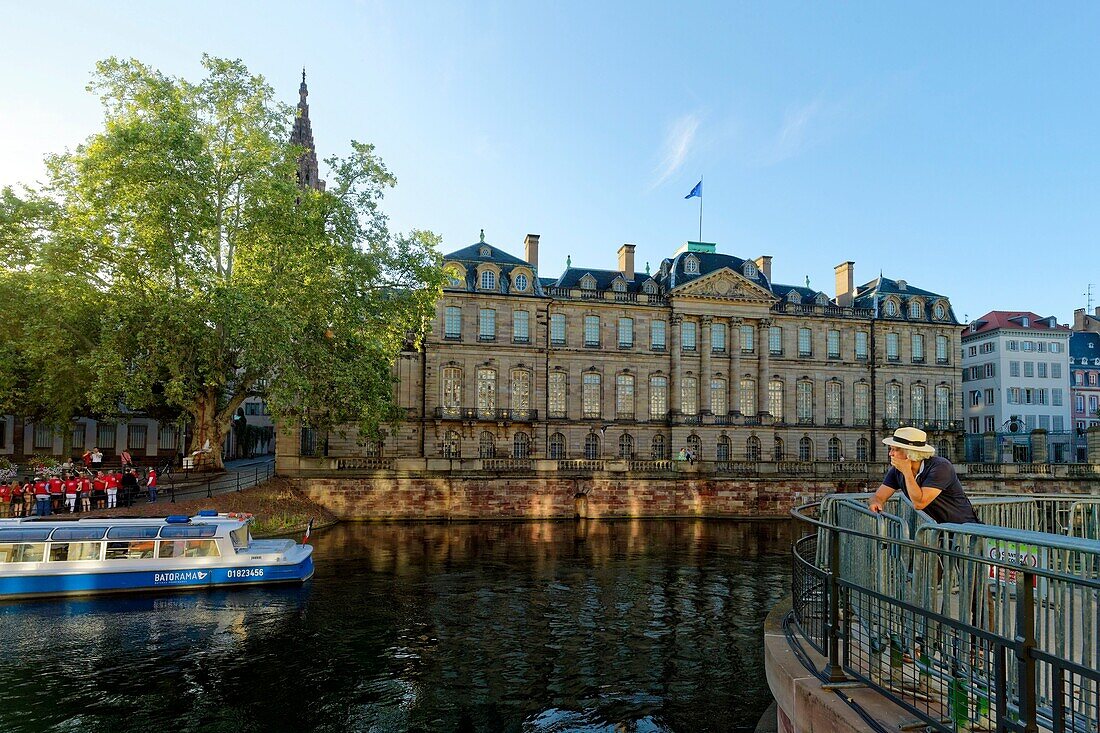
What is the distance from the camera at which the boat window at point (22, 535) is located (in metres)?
20.5

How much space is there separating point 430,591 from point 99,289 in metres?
23.5

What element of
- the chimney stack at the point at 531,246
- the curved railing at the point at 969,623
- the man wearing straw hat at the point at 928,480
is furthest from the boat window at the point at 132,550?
the chimney stack at the point at 531,246

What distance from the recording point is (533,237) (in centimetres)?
5628

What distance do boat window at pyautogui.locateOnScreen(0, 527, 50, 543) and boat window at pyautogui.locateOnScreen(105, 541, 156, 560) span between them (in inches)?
72.2

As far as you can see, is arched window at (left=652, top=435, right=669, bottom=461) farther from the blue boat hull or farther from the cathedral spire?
the cathedral spire

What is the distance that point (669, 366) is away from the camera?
184 ft

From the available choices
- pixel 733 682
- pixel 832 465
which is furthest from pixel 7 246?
pixel 832 465

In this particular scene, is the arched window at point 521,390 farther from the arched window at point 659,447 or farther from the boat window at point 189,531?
the boat window at point 189,531

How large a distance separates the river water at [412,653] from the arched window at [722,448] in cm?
3004

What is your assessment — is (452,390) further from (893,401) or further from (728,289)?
(893,401)

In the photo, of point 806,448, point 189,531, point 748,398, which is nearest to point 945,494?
point 189,531

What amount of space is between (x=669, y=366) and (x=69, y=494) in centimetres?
4006

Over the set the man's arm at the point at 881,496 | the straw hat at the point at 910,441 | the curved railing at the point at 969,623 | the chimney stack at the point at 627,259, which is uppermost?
the chimney stack at the point at 627,259

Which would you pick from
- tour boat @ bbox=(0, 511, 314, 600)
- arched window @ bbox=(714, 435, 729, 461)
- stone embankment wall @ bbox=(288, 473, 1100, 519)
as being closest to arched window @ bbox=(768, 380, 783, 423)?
arched window @ bbox=(714, 435, 729, 461)
